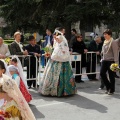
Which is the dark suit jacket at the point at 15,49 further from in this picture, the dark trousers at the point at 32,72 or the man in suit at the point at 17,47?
the dark trousers at the point at 32,72

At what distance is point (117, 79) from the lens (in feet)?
36.6

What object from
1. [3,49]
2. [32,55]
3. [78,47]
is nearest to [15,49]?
[3,49]

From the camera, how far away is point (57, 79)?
26.7 feet

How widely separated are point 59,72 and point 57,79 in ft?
0.61

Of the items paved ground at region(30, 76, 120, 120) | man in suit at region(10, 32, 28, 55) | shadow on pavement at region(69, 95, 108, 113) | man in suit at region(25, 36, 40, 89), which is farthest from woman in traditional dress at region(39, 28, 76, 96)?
man in suit at region(25, 36, 40, 89)

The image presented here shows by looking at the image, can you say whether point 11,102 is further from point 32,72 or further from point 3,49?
point 32,72

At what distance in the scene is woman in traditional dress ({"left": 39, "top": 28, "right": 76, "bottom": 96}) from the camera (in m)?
8.03

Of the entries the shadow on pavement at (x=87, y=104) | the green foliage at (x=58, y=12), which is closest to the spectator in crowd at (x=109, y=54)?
the shadow on pavement at (x=87, y=104)

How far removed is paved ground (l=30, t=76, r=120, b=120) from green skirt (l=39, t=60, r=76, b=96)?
0.18 metres

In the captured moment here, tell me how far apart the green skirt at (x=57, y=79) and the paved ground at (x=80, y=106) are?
179 mm

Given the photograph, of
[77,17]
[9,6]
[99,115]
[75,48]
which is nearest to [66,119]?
[99,115]

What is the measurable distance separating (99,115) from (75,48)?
4321mm

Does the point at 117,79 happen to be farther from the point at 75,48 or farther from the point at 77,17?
the point at 77,17

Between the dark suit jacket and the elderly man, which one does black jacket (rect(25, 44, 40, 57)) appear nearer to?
the dark suit jacket
